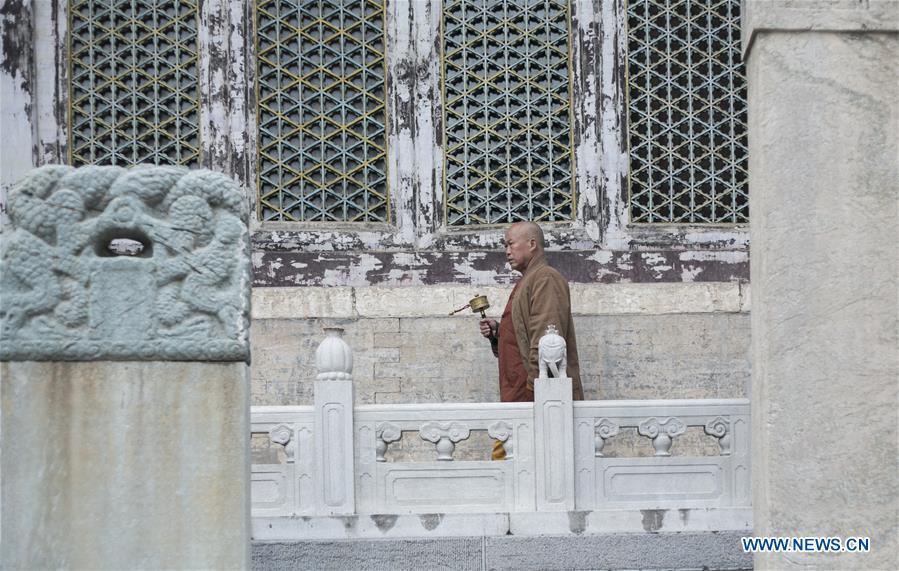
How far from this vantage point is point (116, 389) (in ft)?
A: 14.7

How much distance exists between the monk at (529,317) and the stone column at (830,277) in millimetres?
3428

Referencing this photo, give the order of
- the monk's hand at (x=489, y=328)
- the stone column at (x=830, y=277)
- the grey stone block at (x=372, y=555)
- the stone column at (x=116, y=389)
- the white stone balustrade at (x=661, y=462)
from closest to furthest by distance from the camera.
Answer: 1. the stone column at (x=116, y=389)
2. the stone column at (x=830, y=277)
3. the grey stone block at (x=372, y=555)
4. the white stone balustrade at (x=661, y=462)
5. the monk's hand at (x=489, y=328)

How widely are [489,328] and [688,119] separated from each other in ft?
8.29

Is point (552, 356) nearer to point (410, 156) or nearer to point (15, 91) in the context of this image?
point (410, 156)

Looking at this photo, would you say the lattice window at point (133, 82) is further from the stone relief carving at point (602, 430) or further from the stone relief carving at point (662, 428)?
the stone relief carving at point (662, 428)

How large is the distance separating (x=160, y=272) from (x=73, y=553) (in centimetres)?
94

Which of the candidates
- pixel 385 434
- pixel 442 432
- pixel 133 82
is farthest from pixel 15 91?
pixel 442 432

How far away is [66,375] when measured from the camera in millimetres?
4484

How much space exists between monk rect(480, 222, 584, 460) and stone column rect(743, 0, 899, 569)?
3.43m

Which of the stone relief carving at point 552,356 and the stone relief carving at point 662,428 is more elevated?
the stone relief carving at point 552,356

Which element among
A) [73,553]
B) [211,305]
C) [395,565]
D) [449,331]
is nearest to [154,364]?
[211,305]

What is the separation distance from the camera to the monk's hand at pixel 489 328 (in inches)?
370

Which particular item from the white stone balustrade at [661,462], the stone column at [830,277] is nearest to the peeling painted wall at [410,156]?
the white stone balustrade at [661,462]

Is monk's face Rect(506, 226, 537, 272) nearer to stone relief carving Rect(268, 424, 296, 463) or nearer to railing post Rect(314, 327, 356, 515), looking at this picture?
railing post Rect(314, 327, 356, 515)
